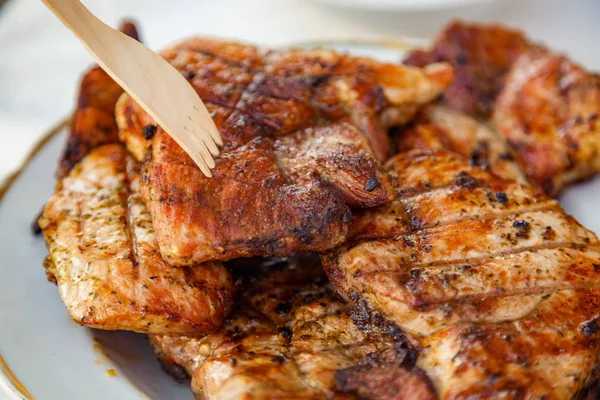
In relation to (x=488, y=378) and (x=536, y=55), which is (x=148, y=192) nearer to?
(x=488, y=378)

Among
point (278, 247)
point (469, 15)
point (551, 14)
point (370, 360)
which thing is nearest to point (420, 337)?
point (370, 360)

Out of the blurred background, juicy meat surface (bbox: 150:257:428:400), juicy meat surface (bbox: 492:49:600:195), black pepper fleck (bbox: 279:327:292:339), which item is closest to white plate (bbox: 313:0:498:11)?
the blurred background

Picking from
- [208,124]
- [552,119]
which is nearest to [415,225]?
[208,124]

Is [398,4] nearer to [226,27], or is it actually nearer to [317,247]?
[226,27]

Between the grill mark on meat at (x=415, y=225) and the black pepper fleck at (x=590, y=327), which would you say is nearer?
the black pepper fleck at (x=590, y=327)

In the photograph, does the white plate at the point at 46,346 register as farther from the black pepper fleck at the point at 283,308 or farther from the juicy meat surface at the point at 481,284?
the juicy meat surface at the point at 481,284

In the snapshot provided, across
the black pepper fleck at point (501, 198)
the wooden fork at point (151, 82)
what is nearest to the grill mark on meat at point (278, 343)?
the wooden fork at point (151, 82)
